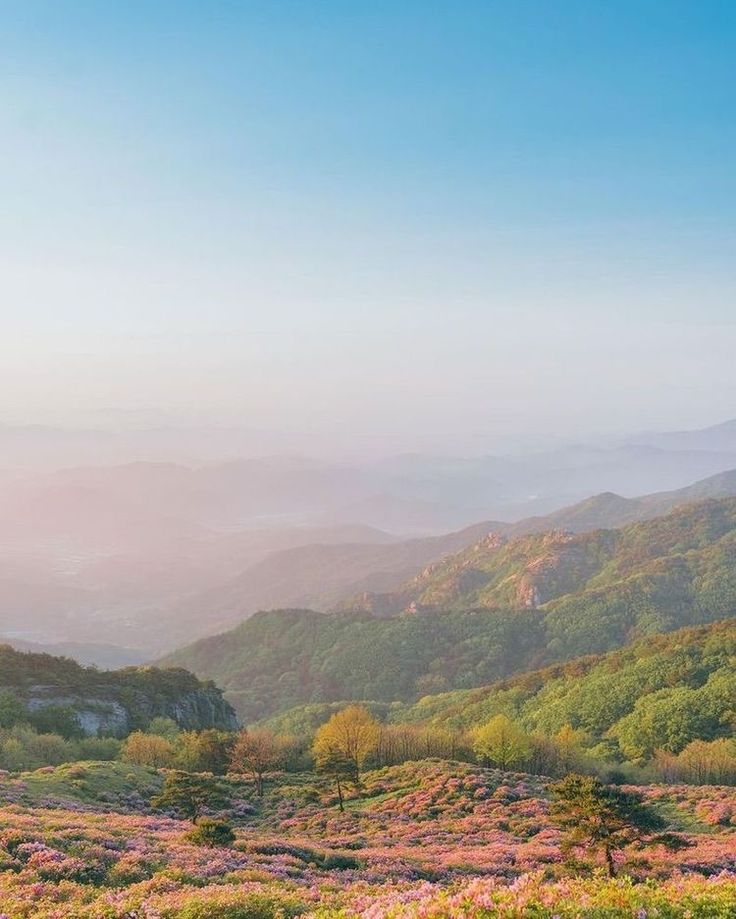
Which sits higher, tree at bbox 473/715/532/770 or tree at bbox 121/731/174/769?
tree at bbox 121/731/174/769

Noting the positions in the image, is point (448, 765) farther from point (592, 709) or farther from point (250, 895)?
point (592, 709)

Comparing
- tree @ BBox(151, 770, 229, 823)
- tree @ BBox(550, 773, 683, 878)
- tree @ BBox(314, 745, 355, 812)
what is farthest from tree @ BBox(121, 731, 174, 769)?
tree @ BBox(550, 773, 683, 878)

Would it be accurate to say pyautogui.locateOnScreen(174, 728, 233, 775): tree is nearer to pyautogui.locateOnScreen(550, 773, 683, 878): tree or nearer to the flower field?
the flower field

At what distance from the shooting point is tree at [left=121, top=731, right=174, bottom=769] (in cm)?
7569

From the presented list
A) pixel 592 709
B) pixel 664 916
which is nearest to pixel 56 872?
pixel 664 916

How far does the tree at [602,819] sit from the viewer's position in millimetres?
30156

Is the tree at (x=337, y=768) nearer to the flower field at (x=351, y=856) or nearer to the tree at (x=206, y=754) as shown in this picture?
the flower field at (x=351, y=856)

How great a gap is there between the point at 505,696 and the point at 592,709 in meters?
29.7

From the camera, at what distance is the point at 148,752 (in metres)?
76.2

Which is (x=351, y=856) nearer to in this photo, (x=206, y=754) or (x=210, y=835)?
(x=210, y=835)

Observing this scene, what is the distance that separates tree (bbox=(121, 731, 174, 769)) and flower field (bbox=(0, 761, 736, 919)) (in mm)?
15881

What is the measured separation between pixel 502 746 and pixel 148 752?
46129 mm

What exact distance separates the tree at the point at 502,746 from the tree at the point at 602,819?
50285 mm

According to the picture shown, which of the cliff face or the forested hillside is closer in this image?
the cliff face
